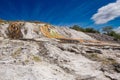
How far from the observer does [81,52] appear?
2506 cm

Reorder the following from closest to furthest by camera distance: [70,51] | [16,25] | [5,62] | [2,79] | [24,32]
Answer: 1. [2,79]
2. [5,62]
3. [70,51]
4. [24,32]
5. [16,25]

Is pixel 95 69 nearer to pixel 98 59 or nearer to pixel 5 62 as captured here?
pixel 98 59

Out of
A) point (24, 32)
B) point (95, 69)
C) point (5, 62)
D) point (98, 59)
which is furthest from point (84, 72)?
point (24, 32)

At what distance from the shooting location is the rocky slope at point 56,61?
19562 mm

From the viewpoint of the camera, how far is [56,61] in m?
22.0

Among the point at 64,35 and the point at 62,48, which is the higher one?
the point at 64,35

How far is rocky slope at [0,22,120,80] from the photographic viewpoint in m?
19.6

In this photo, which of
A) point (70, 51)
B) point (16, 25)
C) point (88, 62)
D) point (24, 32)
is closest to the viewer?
point (88, 62)

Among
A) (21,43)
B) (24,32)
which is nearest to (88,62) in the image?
(21,43)

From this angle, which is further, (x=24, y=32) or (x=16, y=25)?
(x=16, y=25)

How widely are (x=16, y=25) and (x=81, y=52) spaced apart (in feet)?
50.5

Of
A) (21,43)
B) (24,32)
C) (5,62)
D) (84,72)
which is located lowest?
(84,72)

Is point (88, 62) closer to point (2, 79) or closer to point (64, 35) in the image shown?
point (2, 79)

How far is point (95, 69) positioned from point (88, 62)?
4.50 ft
